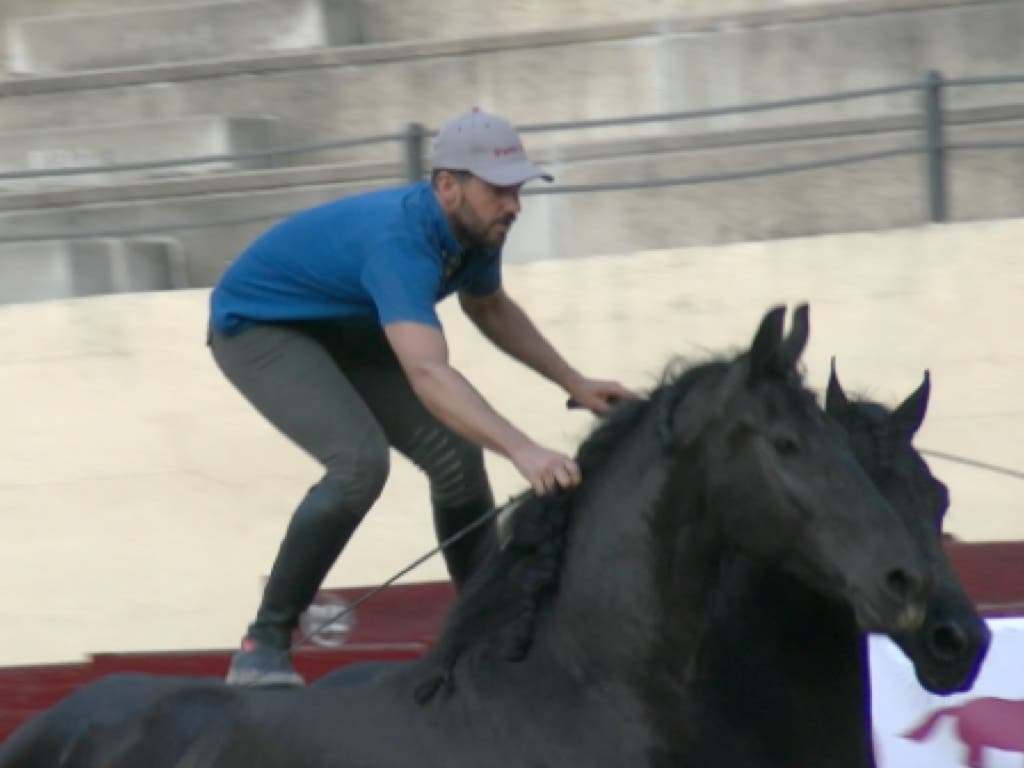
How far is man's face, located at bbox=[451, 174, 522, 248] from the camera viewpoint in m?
4.30

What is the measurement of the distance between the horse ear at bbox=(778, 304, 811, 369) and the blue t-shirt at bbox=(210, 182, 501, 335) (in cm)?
82

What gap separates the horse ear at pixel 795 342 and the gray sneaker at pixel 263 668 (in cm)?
142

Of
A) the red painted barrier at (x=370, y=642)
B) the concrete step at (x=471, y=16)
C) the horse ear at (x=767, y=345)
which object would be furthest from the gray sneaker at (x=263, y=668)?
the concrete step at (x=471, y=16)

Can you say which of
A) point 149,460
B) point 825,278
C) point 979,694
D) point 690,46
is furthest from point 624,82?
point 979,694

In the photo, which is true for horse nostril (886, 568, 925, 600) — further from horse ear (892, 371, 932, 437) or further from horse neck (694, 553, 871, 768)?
horse ear (892, 371, 932, 437)

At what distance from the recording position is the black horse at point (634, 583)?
3.48 m

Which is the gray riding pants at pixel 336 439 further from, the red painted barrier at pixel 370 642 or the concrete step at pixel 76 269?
the concrete step at pixel 76 269

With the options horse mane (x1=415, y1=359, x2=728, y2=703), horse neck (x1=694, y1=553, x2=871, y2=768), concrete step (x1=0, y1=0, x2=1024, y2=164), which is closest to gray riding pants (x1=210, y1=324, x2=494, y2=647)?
horse mane (x1=415, y1=359, x2=728, y2=703)

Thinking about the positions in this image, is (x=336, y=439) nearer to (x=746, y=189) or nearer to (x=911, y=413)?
(x=911, y=413)

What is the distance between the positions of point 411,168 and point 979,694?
4.96 meters

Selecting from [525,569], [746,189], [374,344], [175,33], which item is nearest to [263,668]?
[374,344]

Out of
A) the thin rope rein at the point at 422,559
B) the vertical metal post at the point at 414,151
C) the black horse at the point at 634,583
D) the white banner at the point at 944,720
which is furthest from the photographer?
the vertical metal post at the point at 414,151

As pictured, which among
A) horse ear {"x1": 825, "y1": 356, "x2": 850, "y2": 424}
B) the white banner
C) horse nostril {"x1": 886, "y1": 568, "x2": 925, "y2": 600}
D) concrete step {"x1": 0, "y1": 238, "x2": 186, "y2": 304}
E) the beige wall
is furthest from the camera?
concrete step {"x1": 0, "y1": 238, "x2": 186, "y2": 304}

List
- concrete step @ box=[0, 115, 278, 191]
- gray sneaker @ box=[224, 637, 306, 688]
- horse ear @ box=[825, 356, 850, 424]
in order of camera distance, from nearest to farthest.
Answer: horse ear @ box=[825, 356, 850, 424]
gray sneaker @ box=[224, 637, 306, 688]
concrete step @ box=[0, 115, 278, 191]
